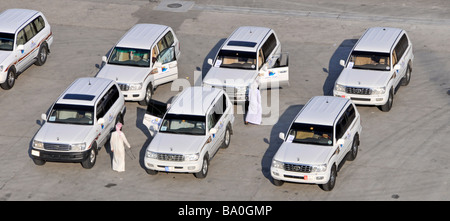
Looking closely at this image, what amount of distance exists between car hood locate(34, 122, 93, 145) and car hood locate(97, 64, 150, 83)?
366 centimetres

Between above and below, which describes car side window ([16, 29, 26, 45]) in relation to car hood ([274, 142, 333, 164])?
below

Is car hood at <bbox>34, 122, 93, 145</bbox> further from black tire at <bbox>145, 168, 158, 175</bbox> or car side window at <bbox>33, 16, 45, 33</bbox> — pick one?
car side window at <bbox>33, 16, 45, 33</bbox>

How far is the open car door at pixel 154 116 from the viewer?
85.4 ft

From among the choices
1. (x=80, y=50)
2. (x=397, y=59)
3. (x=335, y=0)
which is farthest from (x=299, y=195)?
(x=335, y=0)

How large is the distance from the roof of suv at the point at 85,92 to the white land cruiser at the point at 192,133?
2.32 m

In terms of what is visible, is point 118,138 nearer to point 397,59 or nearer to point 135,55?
point 135,55

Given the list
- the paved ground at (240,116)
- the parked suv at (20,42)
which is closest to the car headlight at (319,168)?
the paved ground at (240,116)

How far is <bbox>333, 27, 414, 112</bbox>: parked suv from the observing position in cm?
2808

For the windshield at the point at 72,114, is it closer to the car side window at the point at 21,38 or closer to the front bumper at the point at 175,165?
the front bumper at the point at 175,165

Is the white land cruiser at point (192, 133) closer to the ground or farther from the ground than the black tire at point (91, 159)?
farther from the ground

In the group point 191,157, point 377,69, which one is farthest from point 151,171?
point 377,69

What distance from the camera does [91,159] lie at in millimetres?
25266

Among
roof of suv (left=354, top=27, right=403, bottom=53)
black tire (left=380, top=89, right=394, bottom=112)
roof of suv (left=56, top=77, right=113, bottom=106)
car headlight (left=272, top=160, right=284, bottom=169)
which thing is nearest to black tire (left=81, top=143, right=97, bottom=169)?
roof of suv (left=56, top=77, right=113, bottom=106)

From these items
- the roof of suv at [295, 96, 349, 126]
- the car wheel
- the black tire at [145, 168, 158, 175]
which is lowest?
the car wheel
